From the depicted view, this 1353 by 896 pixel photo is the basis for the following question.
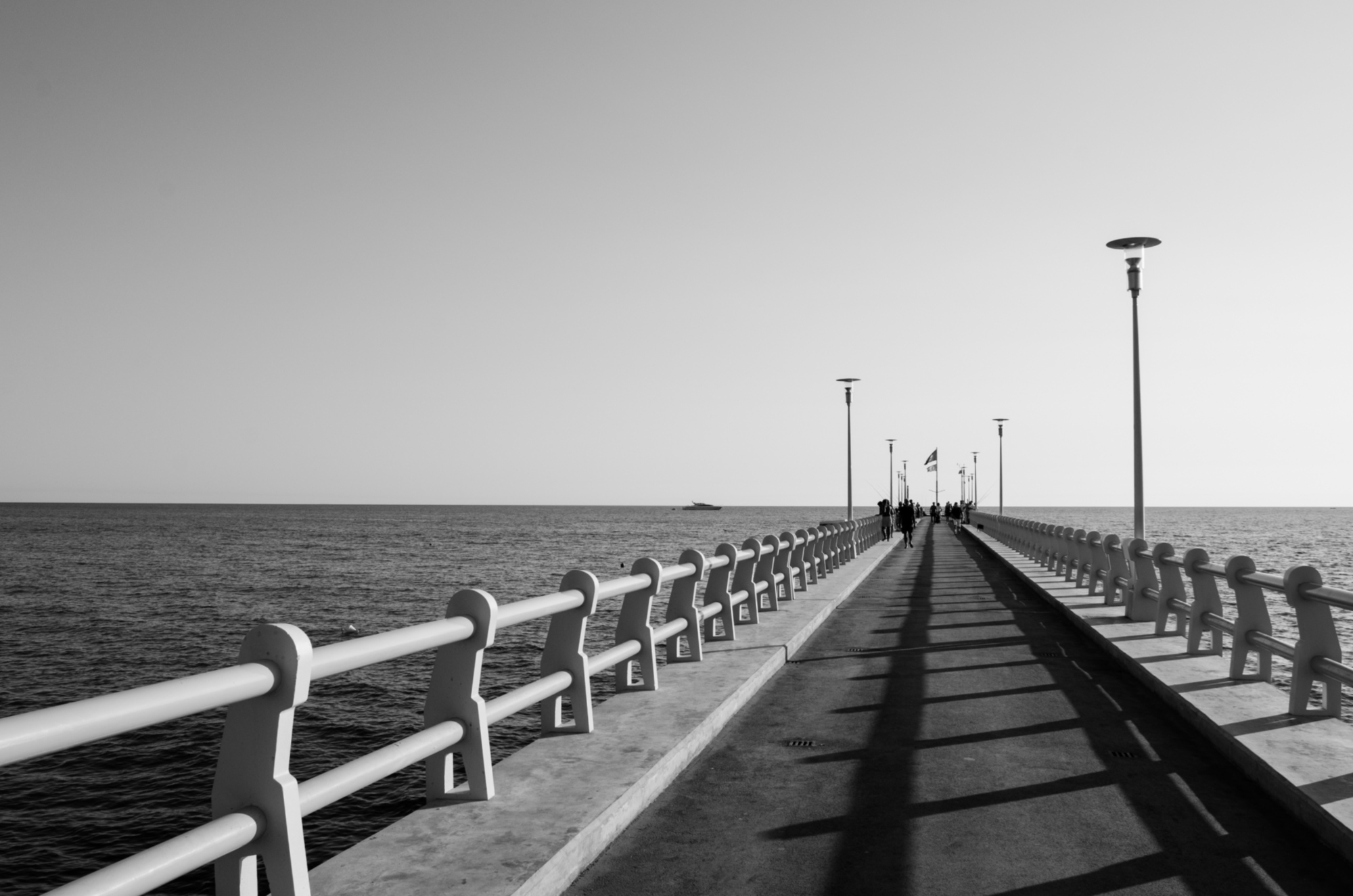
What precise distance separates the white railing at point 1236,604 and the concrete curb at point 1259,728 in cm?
27

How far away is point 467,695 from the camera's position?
512 centimetres

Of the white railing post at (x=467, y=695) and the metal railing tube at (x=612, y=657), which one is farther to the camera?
the metal railing tube at (x=612, y=657)

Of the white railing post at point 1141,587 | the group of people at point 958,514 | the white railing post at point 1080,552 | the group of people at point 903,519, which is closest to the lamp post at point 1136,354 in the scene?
the white railing post at point 1080,552

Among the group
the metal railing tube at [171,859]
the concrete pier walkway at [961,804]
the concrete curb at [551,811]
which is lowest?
the concrete pier walkway at [961,804]

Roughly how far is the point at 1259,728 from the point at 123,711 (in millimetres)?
6736

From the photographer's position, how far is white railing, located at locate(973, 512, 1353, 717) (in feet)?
23.7

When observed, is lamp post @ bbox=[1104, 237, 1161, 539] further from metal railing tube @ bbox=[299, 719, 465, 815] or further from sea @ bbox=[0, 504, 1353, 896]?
metal railing tube @ bbox=[299, 719, 465, 815]

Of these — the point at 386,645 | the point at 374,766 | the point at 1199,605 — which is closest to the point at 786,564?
the point at 1199,605

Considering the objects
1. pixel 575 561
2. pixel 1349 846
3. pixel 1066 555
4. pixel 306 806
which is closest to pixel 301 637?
pixel 306 806

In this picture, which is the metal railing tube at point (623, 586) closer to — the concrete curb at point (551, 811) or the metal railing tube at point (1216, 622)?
the concrete curb at point (551, 811)

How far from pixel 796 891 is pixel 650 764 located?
1628 millimetres

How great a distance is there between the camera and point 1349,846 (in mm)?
4711

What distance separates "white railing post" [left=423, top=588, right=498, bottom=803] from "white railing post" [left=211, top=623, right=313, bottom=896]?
147 centimetres

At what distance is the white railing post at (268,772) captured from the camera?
349 cm
